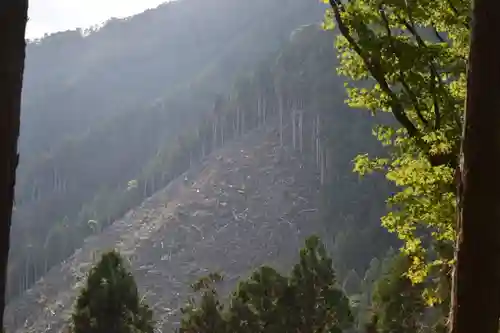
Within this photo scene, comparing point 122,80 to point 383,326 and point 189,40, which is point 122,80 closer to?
point 189,40

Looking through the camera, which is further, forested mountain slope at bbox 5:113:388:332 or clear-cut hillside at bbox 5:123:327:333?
forested mountain slope at bbox 5:113:388:332

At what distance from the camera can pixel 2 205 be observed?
2.78 m

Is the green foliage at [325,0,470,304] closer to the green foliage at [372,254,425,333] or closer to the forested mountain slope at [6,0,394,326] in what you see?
the green foliage at [372,254,425,333]

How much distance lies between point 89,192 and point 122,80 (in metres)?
41.0

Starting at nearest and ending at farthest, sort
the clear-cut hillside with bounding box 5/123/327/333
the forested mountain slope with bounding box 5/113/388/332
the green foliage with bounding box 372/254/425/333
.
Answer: the green foliage with bounding box 372/254/425/333
the clear-cut hillside with bounding box 5/123/327/333
the forested mountain slope with bounding box 5/113/388/332

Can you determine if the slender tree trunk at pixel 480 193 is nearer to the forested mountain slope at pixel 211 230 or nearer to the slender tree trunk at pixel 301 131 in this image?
the forested mountain slope at pixel 211 230

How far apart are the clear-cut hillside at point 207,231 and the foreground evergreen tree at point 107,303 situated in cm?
3667

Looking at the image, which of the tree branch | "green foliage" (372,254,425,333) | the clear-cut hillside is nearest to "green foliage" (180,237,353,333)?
"green foliage" (372,254,425,333)

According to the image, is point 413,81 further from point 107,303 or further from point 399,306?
point 399,306

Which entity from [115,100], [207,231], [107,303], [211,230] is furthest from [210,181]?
[107,303]

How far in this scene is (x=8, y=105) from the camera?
2.85 meters

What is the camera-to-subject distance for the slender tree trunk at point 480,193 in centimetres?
369

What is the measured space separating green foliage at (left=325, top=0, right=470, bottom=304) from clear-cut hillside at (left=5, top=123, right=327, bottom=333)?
4873 cm

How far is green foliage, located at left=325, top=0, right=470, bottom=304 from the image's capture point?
6.45 m
